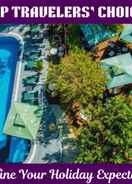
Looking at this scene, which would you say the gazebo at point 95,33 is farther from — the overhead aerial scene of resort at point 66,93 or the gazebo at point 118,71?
the gazebo at point 118,71

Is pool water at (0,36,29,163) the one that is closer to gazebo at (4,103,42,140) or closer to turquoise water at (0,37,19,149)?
turquoise water at (0,37,19,149)

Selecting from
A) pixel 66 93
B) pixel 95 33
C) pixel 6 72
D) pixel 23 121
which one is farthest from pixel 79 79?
pixel 6 72

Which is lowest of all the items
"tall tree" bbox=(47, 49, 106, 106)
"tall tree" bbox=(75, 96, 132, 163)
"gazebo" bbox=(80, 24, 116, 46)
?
"tall tree" bbox=(75, 96, 132, 163)

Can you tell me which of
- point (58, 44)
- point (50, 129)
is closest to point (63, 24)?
point (58, 44)

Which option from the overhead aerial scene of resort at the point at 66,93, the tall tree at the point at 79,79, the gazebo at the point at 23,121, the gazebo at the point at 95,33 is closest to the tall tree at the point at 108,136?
the overhead aerial scene of resort at the point at 66,93

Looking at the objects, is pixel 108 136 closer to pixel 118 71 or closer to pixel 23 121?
pixel 118 71

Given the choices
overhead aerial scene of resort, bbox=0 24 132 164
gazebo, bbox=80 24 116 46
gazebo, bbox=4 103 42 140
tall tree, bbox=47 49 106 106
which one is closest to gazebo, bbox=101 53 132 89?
overhead aerial scene of resort, bbox=0 24 132 164

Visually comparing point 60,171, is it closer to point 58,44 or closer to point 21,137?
point 21,137
